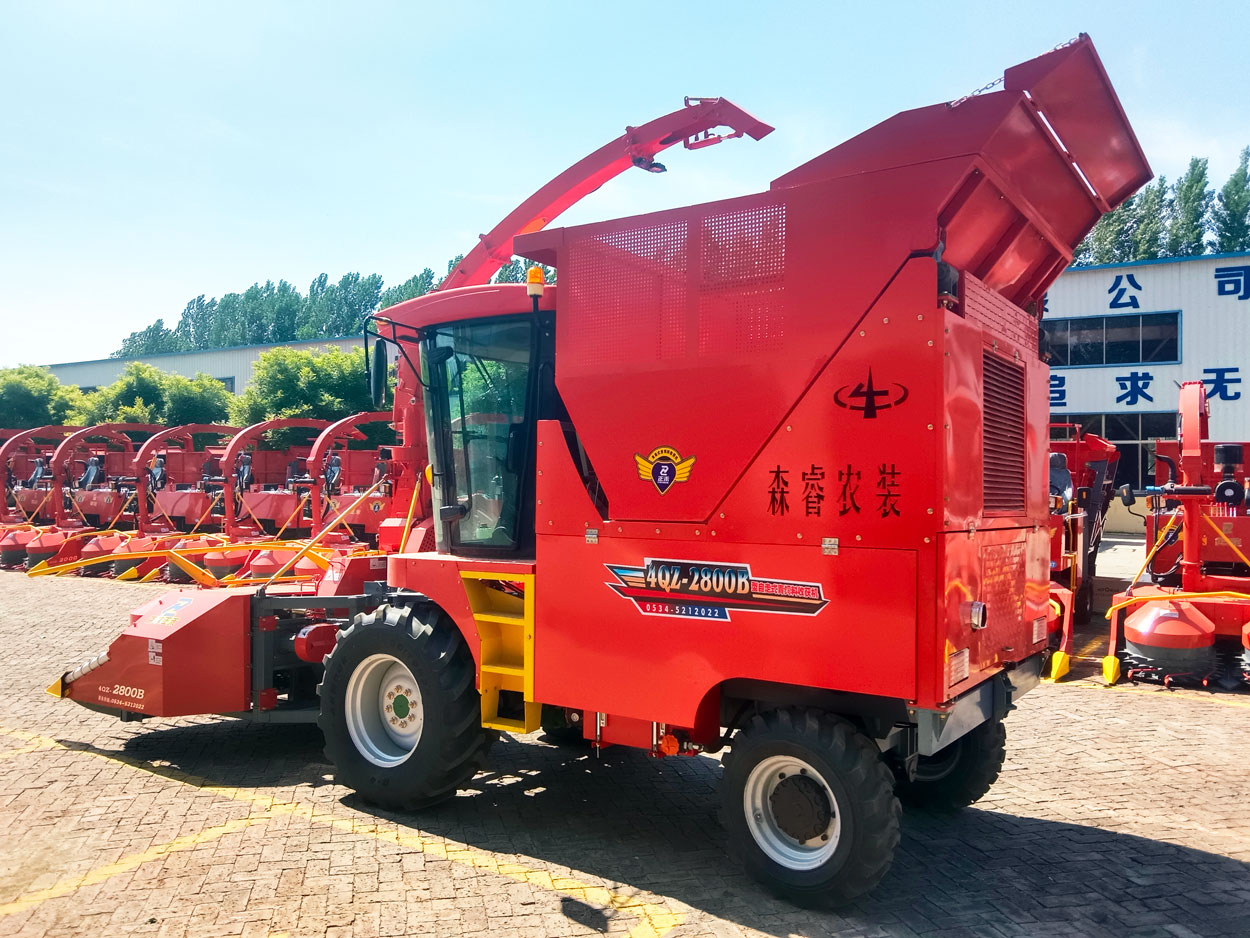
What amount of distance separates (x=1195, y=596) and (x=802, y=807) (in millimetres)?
6384

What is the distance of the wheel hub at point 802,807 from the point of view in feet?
12.7

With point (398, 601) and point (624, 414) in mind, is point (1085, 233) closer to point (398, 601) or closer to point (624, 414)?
point (624, 414)

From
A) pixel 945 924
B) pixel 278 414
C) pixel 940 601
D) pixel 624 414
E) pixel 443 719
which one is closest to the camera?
pixel 940 601

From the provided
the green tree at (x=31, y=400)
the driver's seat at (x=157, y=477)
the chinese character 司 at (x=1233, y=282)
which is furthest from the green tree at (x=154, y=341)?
the chinese character 司 at (x=1233, y=282)

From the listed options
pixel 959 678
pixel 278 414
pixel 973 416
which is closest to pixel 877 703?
pixel 959 678

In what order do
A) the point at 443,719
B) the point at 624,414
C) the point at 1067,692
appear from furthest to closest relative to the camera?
the point at 1067,692, the point at 443,719, the point at 624,414

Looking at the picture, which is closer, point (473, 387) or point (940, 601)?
point (940, 601)

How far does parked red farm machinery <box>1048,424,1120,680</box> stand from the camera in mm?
9305

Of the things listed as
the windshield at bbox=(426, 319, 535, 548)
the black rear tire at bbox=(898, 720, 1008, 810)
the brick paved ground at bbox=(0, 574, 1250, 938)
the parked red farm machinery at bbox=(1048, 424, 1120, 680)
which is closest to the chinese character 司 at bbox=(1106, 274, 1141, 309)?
the parked red farm machinery at bbox=(1048, 424, 1120, 680)

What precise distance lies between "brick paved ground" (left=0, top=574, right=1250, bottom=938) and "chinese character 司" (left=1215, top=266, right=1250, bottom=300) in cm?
2011

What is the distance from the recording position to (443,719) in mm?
4902

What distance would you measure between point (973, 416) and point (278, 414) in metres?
28.8

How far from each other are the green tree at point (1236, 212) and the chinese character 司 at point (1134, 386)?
79.1ft

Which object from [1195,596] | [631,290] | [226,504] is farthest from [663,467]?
[226,504]
